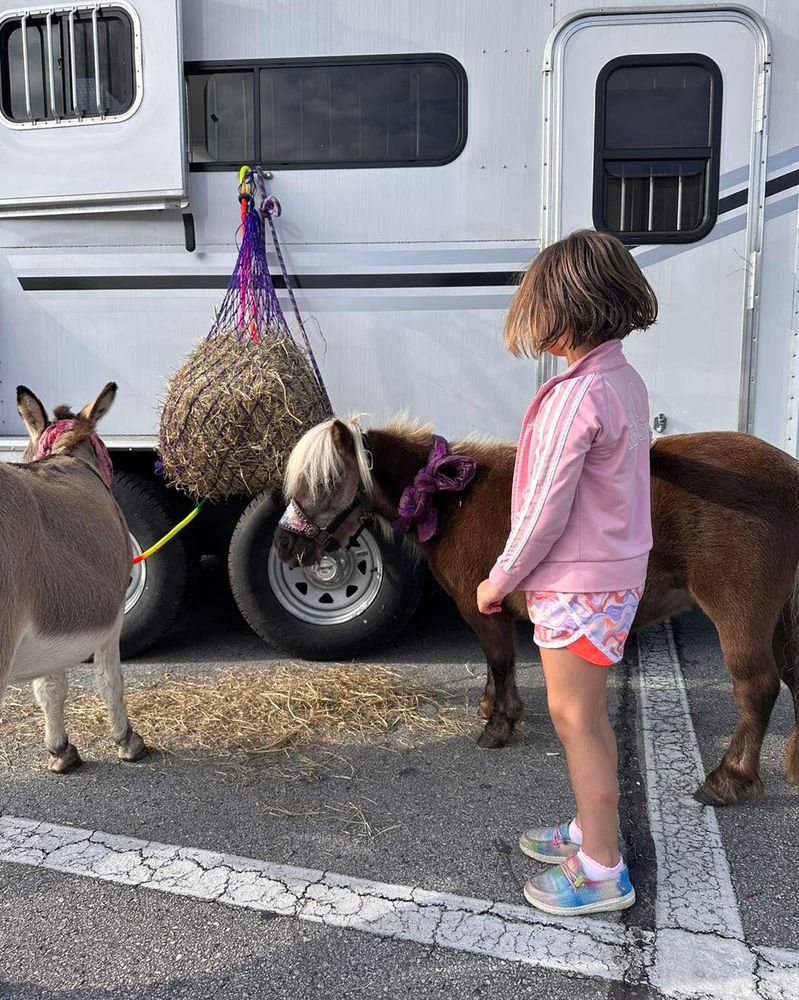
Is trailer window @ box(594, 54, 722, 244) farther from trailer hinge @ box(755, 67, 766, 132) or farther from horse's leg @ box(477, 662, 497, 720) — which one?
horse's leg @ box(477, 662, 497, 720)

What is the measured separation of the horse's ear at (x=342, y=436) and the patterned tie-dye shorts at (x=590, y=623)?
1.38 m

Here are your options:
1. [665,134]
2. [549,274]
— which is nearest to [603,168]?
[665,134]

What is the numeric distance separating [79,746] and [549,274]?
113 inches

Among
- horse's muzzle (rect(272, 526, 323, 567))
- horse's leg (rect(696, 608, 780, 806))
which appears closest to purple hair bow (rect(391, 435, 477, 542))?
horse's muzzle (rect(272, 526, 323, 567))

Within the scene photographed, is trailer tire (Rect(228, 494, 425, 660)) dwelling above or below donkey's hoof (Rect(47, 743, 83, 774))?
above

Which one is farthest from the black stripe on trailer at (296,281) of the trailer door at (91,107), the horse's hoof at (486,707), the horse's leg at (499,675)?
the horse's hoof at (486,707)

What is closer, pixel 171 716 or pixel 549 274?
pixel 549 274

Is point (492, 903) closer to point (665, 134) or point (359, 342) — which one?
point (359, 342)

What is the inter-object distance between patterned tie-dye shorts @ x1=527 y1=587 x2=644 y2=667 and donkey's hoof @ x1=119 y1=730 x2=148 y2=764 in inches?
80.2

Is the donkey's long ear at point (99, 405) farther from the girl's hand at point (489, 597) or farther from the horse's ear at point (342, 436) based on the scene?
the girl's hand at point (489, 597)

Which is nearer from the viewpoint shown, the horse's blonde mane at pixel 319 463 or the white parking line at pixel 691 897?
the white parking line at pixel 691 897

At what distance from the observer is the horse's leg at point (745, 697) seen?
2.79 metres

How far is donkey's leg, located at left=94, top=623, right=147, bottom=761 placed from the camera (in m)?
3.09

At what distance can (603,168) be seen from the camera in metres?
3.80
